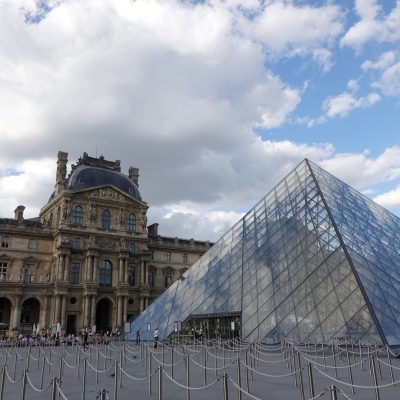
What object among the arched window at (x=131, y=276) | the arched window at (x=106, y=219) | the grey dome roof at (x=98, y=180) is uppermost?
the grey dome roof at (x=98, y=180)

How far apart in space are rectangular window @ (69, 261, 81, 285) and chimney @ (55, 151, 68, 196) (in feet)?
30.8

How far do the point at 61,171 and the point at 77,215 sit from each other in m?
7.33

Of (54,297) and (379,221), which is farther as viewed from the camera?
(54,297)

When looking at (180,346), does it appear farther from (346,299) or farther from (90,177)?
(90,177)

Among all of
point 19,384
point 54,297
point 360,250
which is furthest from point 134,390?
point 54,297

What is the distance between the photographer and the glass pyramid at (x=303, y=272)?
645 inches

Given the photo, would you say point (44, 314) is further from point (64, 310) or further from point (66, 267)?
point (66, 267)

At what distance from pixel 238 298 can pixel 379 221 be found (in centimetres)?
1230

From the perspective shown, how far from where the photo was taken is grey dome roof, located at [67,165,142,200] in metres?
51.7

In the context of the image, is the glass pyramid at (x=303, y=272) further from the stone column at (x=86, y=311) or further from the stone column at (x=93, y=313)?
the stone column at (x=93, y=313)

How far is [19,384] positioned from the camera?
11898 millimetres

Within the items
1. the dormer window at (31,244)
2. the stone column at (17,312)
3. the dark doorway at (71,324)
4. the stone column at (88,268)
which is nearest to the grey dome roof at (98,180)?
the dormer window at (31,244)

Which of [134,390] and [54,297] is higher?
[54,297]

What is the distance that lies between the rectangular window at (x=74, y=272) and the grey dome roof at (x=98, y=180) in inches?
352
